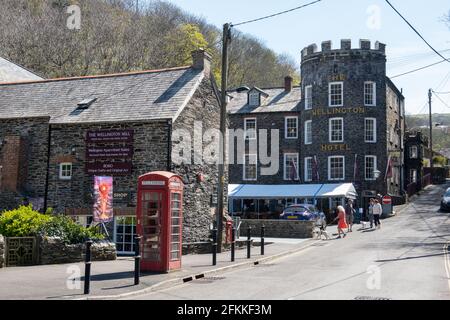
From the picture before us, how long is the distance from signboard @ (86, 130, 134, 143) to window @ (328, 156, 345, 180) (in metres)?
22.4

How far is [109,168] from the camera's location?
22594 millimetres

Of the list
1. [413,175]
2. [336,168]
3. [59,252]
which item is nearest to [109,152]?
[59,252]

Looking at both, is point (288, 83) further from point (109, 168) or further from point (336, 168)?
point (109, 168)

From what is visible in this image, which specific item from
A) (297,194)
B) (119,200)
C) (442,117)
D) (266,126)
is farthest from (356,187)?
(442,117)

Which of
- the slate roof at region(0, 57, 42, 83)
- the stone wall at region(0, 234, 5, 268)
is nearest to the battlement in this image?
the slate roof at region(0, 57, 42, 83)

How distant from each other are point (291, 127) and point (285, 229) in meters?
16.1

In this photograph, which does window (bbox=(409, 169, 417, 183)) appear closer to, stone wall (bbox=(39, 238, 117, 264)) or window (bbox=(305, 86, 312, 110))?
window (bbox=(305, 86, 312, 110))

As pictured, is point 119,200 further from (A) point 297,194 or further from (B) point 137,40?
(B) point 137,40

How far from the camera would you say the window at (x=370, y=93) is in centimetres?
4105

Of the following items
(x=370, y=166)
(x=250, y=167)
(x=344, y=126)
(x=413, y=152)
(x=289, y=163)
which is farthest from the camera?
(x=413, y=152)

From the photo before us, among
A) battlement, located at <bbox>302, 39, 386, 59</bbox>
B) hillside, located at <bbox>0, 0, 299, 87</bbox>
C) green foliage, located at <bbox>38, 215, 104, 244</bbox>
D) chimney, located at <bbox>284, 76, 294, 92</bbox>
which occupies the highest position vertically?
hillside, located at <bbox>0, 0, 299, 87</bbox>

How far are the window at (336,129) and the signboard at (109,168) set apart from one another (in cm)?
2288

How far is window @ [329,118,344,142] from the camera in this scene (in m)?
41.0

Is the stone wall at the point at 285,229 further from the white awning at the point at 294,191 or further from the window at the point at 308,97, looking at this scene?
the window at the point at 308,97
